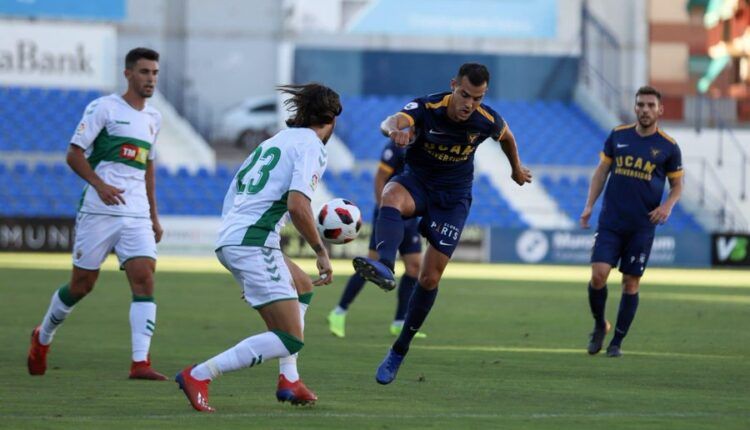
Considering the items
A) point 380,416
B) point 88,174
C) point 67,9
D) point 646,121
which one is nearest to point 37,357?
point 88,174

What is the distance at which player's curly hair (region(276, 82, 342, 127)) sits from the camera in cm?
812

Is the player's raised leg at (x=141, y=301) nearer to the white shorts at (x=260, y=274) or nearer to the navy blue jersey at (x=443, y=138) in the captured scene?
the navy blue jersey at (x=443, y=138)

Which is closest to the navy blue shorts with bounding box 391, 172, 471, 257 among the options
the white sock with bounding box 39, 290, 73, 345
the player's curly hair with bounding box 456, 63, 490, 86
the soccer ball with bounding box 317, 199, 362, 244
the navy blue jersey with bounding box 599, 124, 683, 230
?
the player's curly hair with bounding box 456, 63, 490, 86

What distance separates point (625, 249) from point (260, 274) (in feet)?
17.1

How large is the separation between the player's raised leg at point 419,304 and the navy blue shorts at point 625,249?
2.75 metres

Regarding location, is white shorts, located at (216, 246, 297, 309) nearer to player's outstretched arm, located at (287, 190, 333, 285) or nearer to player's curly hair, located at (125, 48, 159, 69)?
player's outstretched arm, located at (287, 190, 333, 285)

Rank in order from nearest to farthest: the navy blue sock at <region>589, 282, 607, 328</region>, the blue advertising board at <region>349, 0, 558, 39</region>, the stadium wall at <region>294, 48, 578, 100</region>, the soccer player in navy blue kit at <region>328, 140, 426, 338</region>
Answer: the navy blue sock at <region>589, 282, 607, 328</region> → the soccer player in navy blue kit at <region>328, 140, 426, 338</region> → the stadium wall at <region>294, 48, 578, 100</region> → the blue advertising board at <region>349, 0, 558, 39</region>

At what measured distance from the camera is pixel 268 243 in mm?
8055

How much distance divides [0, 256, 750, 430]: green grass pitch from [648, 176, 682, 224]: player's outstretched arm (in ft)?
3.82

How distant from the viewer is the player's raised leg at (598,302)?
12.3m

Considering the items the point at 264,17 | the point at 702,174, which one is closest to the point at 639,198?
the point at 702,174

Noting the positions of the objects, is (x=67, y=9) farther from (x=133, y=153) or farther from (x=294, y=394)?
(x=294, y=394)

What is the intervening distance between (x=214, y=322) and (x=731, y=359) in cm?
599

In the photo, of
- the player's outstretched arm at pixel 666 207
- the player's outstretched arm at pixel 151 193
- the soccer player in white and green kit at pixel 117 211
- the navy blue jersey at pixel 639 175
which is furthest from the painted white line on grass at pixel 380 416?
the navy blue jersey at pixel 639 175
